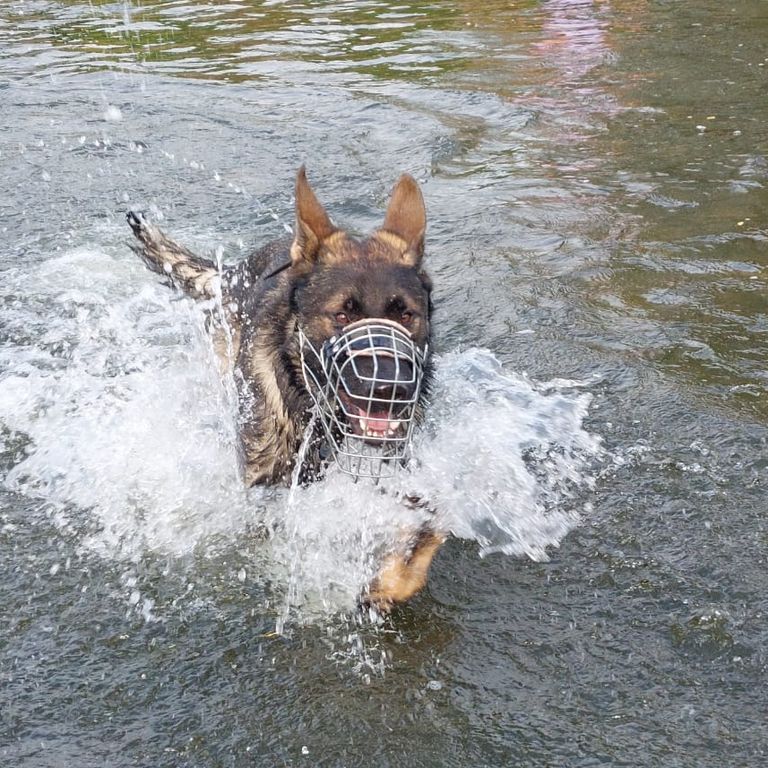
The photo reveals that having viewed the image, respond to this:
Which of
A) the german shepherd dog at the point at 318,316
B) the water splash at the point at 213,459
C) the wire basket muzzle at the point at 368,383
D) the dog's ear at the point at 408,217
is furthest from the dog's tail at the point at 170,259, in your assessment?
the wire basket muzzle at the point at 368,383

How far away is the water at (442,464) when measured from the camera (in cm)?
378

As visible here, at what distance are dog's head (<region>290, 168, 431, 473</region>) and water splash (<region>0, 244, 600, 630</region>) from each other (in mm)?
714

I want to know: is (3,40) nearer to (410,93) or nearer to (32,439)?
(410,93)

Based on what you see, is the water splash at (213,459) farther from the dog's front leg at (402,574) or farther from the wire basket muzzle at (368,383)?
the wire basket muzzle at (368,383)

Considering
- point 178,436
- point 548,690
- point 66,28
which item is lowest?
point 66,28

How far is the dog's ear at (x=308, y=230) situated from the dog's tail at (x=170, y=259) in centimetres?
211

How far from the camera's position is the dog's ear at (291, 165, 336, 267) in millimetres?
4547

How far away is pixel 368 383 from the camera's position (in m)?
3.96

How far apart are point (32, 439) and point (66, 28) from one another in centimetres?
1515

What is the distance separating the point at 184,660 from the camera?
4078mm

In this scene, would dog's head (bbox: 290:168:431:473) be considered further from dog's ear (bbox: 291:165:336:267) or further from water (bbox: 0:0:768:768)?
water (bbox: 0:0:768:768)

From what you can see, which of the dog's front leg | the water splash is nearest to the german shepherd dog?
the dog's front leg

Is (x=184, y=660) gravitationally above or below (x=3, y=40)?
above

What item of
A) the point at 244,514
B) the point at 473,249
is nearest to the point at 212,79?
the point at 473,249
